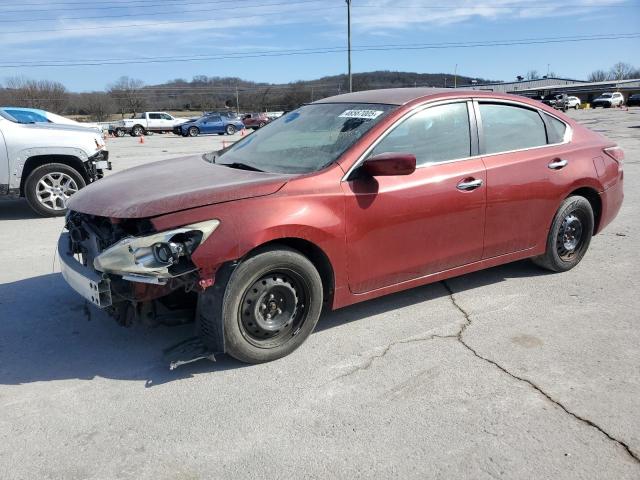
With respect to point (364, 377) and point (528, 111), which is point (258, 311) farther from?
point (528, 111)

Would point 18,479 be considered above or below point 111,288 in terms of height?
below

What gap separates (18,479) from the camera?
245cm

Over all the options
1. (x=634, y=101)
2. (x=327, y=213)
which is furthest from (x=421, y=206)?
(x=634, y=101)

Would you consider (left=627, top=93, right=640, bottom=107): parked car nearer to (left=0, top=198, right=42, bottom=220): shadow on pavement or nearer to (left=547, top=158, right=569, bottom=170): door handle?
(left=547, top=158, right=569, bottom=170): door handle

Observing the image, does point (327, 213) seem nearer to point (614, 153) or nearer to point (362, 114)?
point (362, 114)

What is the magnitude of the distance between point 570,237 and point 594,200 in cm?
46

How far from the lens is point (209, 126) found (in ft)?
126

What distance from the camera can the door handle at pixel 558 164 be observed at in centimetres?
466

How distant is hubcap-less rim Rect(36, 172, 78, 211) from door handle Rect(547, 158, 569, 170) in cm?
Result: 654

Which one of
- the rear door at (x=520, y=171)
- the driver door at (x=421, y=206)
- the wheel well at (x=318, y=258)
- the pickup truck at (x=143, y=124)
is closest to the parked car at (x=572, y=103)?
the pickup truck at (x=143, y=124)

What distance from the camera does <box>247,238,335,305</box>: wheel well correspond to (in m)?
3.48

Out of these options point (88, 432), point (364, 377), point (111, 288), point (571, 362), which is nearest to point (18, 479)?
point (88, 432)

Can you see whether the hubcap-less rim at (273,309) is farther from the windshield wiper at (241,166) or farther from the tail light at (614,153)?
the tail light at (614,153)

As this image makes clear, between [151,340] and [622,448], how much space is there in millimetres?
2960
